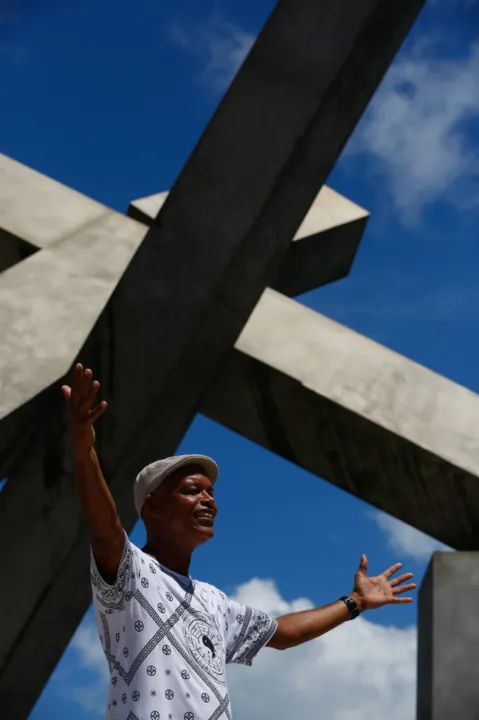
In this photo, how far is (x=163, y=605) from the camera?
2318 millimetres

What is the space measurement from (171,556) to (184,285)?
210cm

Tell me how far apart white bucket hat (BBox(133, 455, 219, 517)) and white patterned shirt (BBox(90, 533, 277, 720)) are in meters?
0.18

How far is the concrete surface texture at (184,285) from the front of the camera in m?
4.25

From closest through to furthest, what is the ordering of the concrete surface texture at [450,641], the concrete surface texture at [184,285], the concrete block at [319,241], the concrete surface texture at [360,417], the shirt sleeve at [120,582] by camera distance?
1. the shirt sleeve at [120,582]
2. the concrete surface texture at [184,285]
3. the concrete surface texture at [450,641]
4. the concrete surface texture at [360,417]
5. the concrete block at [319,241]

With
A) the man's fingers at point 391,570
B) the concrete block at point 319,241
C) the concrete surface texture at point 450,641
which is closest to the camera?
the man's fingers at point 391,570

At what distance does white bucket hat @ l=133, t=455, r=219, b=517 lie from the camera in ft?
8.21

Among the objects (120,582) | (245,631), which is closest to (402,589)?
(245,631)

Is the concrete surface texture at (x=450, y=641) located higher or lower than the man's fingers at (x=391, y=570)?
higher

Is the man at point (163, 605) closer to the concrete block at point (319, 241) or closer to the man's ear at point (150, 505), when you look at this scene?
the man's ear at point (150, 505)

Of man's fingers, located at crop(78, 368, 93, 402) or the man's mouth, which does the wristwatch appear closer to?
the man's mouth

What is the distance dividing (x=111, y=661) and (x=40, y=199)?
3.55 metres

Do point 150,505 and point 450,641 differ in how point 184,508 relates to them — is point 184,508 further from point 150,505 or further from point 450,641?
point 450,641

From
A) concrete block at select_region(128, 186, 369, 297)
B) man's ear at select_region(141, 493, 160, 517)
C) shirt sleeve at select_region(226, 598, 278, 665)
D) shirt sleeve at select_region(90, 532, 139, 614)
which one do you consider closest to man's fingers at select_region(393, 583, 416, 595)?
shirt sleeve at select_region(226, 598, 278, 665)

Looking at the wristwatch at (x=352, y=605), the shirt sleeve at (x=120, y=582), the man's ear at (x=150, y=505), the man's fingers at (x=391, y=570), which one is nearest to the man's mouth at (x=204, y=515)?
the man's ear at (x=150, y=505)
